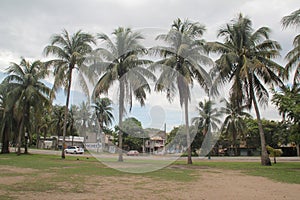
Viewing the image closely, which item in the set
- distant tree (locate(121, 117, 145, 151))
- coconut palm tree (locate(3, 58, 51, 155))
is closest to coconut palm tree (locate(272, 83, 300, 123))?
distant tree (locate(121, 117, 145, 151))

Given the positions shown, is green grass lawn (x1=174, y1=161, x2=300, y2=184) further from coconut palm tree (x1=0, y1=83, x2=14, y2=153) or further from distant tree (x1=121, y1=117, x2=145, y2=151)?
coconut palm tree (x1=0, y1=83, x2=14, y2=153)

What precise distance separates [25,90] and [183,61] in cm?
1791

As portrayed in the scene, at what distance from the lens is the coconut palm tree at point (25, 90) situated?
28.4 meters

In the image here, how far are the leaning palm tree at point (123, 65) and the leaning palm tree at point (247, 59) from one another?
6430mm

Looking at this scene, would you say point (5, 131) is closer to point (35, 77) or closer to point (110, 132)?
point (35, 77)

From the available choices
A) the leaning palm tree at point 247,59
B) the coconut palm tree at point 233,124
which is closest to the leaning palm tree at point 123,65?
the leaning palm tree at point 247,59

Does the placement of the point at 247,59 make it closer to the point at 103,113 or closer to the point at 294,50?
the point at 294,50

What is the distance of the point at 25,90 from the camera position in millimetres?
28734

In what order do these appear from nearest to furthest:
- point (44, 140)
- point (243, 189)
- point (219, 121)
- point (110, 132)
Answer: point (243, 189), point (110, 132), point (219, 121), point (44, 140)

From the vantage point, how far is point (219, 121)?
3984cm

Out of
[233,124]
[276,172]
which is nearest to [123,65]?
[276,172]

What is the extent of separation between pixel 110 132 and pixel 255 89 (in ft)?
46.2

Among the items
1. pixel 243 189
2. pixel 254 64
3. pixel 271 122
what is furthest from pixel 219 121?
pixel 243 189

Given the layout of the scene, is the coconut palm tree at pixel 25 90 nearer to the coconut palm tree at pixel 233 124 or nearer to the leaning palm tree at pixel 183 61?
the leaning palm tree at pixel 183 61
